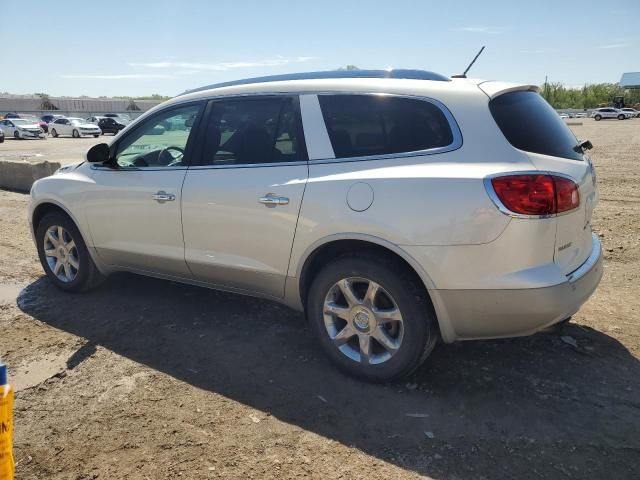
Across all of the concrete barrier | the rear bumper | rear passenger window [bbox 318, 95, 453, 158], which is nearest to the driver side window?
rear passenger window [bbox 318, 95, 453, 158]

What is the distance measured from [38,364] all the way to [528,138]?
3.54m

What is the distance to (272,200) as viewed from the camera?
342 centimetres

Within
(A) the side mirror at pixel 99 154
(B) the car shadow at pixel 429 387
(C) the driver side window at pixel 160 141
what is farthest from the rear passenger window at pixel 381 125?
(A) the side mirror at pixel 99 154

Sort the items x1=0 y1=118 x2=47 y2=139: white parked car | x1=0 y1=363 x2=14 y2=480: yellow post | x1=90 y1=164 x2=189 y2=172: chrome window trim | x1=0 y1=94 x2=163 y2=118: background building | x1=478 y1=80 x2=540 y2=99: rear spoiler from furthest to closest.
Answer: x1=0 y1=94 x2=163 y2=118: background building
x1=0 y1=118 x2=47 y2=139: white parked car
x1=90 y1=164 x2=189 y2=172: chrome window trim
x1=478 y1=80 x2=540 y2=99: rear spoiler
x1=0 y1=363 x2=14 y2=480: yellow post

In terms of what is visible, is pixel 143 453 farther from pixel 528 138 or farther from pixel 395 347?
pixel 528 138

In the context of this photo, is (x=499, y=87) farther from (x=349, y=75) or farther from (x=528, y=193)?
(x=349, y=75)

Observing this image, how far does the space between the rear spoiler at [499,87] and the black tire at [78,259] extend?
3608mm

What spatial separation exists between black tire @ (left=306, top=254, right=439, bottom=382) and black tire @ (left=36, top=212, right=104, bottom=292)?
253cm

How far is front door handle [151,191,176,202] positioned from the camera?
3.94m

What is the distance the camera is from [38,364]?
144 inches

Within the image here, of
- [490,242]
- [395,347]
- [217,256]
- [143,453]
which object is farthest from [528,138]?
[143,453]

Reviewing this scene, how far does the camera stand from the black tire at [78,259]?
474cm

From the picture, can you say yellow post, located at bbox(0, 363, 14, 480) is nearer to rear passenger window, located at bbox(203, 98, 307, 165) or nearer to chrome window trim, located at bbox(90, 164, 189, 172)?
rear passenger window, located at bbox(203, 98, 307, 165)

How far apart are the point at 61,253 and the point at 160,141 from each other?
1530mm
